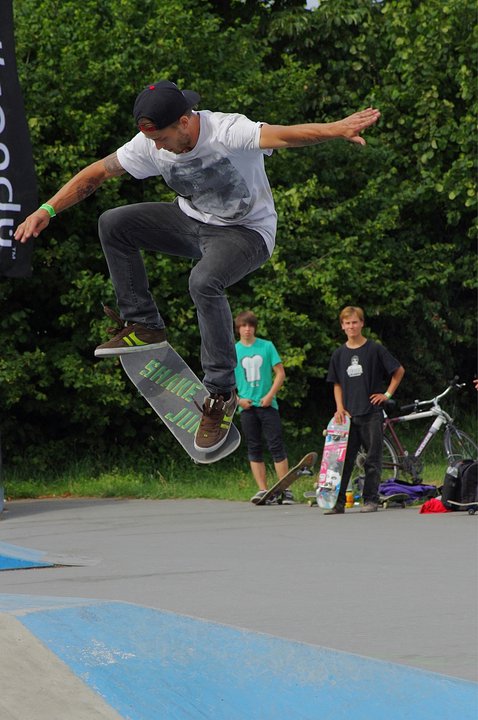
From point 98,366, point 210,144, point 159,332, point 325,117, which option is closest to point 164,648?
point 159,332

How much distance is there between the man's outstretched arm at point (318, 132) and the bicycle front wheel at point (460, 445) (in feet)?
29.1

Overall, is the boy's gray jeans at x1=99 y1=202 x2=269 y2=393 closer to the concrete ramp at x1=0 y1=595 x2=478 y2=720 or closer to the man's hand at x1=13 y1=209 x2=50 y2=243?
the man's hand at x1=13 y1=209 x2=50 y2=243

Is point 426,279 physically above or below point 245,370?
above

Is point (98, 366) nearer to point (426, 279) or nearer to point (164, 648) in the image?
point (426, 279)

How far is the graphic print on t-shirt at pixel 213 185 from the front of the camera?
455 cm

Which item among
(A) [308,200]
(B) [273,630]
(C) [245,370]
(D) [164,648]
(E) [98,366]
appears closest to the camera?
(D) [164,648]

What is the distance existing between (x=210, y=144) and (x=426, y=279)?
13568 millimetres

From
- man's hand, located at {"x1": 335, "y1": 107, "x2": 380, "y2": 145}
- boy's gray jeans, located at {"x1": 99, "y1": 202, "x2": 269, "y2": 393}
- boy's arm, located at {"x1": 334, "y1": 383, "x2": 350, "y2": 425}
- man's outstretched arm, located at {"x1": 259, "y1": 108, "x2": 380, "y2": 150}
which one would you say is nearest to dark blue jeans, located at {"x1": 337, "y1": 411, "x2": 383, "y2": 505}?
boy's arm, located at {"x1": 334, "y1": 383, "x2": 350, "y2": 425}

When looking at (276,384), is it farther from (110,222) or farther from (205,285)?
(205,285)

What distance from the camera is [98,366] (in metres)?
13.9

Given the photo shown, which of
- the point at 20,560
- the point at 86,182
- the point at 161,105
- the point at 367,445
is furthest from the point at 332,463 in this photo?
the point at 161,105

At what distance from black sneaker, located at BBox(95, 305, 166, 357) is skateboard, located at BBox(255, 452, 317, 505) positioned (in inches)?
194

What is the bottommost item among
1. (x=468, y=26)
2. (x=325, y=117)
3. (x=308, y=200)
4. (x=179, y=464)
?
(x=179, y=464)

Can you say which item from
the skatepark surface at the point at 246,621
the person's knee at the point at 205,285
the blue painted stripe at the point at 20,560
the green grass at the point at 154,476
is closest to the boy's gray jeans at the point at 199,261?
the person's knee at the point at 205,285
